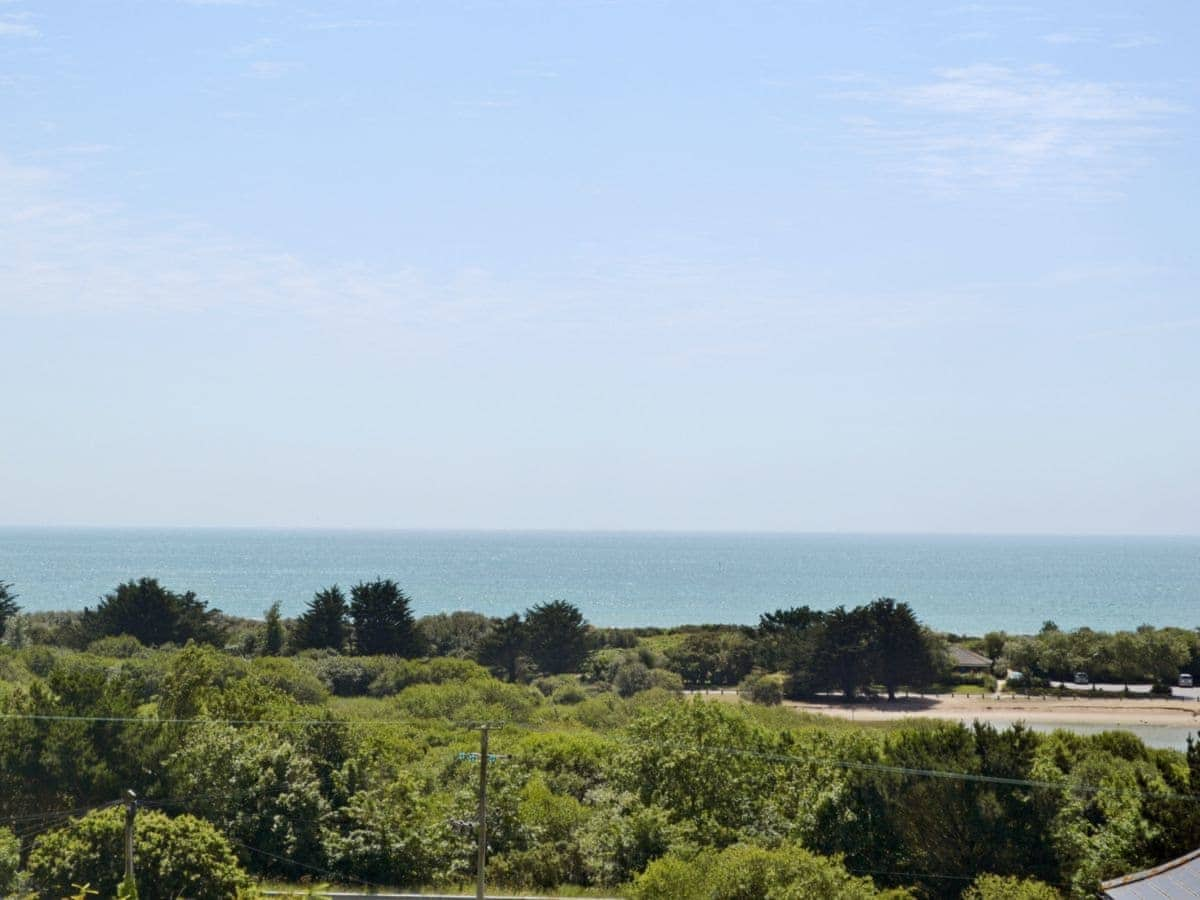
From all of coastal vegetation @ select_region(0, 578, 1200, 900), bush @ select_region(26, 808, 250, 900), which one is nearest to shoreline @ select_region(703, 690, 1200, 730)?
coastal vegetation @ select_region(0, 578, 1200, 900)

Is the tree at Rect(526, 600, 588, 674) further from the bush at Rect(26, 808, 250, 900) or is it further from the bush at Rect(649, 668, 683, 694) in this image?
the bush at Rect(26, 808, 250, 900)

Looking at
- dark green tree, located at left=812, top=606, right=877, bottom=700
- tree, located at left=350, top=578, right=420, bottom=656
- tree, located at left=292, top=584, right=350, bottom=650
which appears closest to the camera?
dark green tree, located at left=812, top=606, right=877, bottom=700

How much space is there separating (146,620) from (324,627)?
987 cm

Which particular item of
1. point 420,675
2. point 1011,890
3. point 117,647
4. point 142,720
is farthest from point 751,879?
point 117,647

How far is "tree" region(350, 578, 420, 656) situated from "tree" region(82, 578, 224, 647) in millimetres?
7977

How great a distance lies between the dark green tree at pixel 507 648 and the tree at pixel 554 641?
493 millimetres

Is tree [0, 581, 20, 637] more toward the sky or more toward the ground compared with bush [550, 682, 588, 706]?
more toward the sky

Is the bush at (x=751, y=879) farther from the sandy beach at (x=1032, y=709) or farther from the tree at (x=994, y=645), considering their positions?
the tree at (x=994, y=645)

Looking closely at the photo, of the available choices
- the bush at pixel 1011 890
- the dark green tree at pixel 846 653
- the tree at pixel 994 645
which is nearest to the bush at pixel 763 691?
the dark green tree at pixel 846 653

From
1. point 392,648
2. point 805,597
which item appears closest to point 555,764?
point 392,648

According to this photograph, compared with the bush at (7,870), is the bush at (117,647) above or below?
above

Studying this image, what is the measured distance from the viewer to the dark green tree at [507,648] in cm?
7400

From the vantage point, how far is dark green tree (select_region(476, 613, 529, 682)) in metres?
74.0

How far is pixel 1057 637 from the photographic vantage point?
3177 inches
